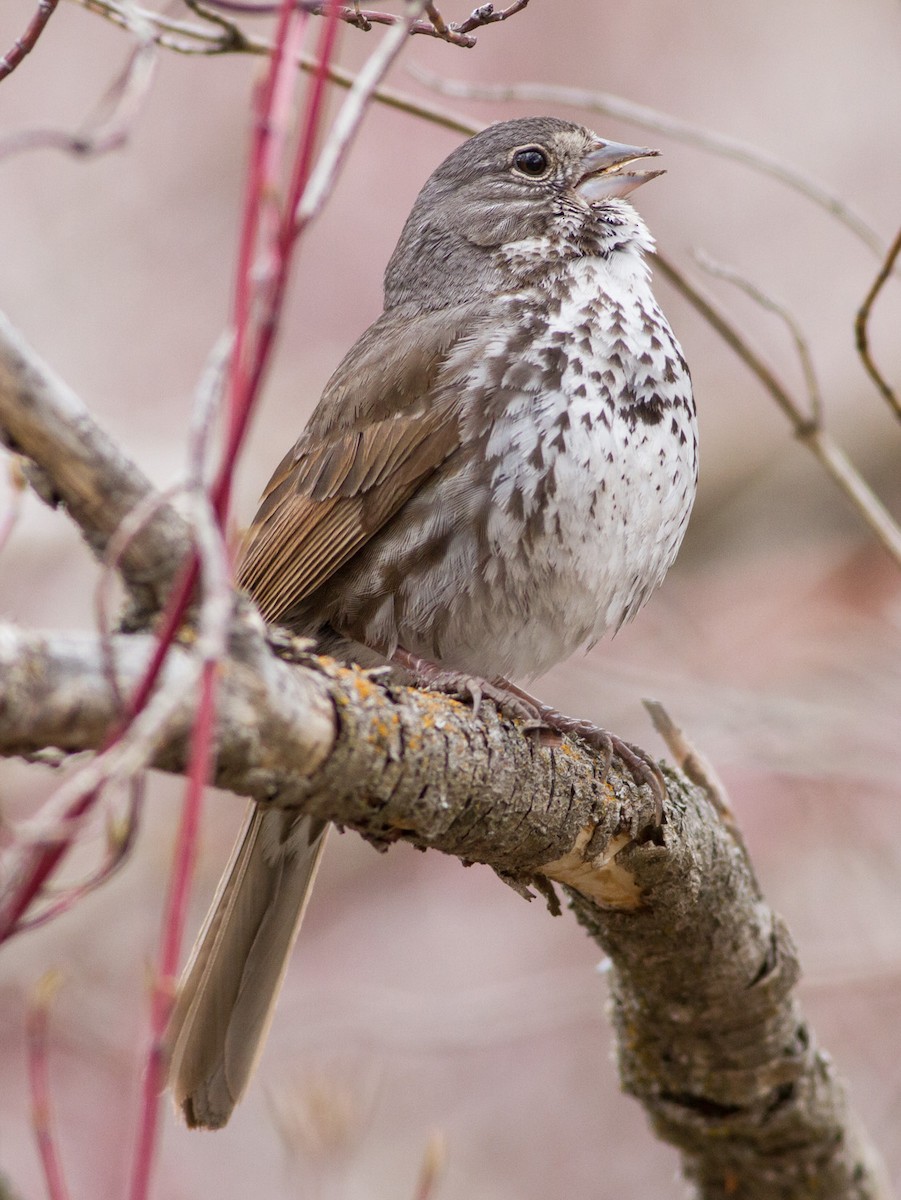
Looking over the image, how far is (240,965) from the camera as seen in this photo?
3.07 meters

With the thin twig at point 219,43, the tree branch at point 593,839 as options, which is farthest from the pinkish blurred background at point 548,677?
the thin twig at point 219,43

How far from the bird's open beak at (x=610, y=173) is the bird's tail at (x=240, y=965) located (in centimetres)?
164

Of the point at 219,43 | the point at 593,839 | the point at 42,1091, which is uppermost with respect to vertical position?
the point at 219,43

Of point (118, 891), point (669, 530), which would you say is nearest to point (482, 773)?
point (669, 530)

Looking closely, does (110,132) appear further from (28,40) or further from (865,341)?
(865,341)

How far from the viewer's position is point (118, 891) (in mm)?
5410

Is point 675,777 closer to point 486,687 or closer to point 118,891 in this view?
point 486,687

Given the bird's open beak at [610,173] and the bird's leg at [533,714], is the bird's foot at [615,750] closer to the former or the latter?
the bird's leg at [533,714]

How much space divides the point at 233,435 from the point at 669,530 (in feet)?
6.63

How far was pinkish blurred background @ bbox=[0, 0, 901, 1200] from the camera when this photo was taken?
16.1 feet

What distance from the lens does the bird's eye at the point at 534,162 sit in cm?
363

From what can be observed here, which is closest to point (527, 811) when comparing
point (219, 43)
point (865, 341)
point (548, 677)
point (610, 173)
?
point (865, 341)

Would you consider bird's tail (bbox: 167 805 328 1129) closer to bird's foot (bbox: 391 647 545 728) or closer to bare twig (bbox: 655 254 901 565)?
bird's foot (bbox: 391 647 545 728)

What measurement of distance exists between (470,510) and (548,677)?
8.39 ft
